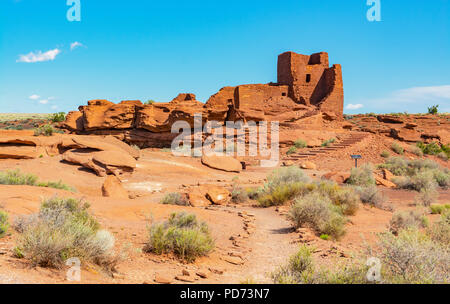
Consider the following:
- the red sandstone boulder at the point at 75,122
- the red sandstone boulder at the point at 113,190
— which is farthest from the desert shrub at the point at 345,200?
the red sandstone boulder at the point at 75,122

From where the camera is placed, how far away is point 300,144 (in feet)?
81.0

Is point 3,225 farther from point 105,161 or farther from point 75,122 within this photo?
point 75,122

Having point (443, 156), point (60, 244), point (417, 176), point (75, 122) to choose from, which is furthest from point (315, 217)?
point (75, 122)

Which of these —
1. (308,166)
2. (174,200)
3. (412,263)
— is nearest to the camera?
(412,263)

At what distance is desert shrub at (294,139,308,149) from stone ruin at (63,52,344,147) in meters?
3.23

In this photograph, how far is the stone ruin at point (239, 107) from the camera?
89.2 feet

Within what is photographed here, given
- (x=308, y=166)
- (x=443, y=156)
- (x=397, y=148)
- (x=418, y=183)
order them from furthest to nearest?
(x=443, y=156) → (x=397, y=148) → (x=308, y=166) → (x=418, y=183)

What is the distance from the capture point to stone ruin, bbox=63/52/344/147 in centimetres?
2719

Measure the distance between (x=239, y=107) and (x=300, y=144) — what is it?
646 cm


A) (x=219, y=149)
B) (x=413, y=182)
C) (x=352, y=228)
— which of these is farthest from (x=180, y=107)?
(x=352, y=228)

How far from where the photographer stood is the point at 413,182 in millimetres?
14211

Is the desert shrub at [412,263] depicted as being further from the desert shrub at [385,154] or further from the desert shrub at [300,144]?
the desert shrub at [385,154]
